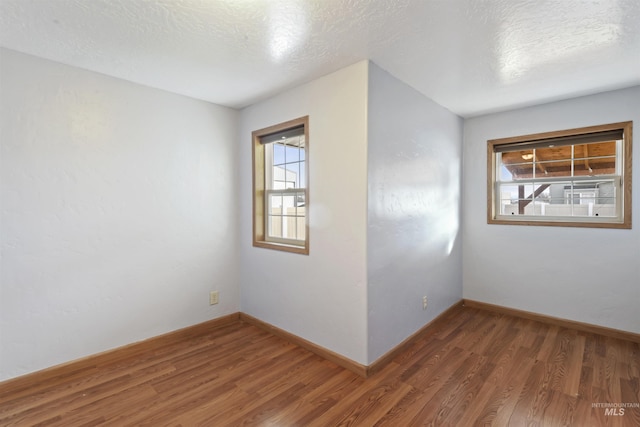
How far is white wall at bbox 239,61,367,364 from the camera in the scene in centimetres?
230

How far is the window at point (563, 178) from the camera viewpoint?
295cm

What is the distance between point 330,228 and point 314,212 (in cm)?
23

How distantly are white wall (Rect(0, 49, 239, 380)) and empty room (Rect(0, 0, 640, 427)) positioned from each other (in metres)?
0.02

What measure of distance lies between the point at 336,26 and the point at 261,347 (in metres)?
2.58

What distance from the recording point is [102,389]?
2.12 m

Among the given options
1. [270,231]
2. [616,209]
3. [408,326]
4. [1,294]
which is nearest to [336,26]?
[270,231]

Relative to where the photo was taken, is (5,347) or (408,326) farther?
(408,326)

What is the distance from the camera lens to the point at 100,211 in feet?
8.06

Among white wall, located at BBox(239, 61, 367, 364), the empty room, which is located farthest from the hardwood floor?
white wall, located at BBox(239, 61, 367, 364)

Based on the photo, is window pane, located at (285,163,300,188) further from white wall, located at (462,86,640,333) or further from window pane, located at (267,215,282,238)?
white wall, located at (462,86,640,333)

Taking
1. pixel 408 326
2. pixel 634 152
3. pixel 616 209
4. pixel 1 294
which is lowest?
pixel 408 326

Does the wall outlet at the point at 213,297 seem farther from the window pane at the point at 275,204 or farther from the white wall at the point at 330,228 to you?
the window pane at the point at 275,204

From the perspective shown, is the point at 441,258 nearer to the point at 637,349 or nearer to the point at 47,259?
the point at 637,349

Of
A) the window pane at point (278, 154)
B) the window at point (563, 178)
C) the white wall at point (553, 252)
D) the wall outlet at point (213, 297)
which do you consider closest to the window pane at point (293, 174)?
the window pane at point (278, 154)
